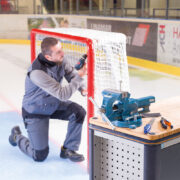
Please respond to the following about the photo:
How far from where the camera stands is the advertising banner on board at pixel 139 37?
8781mm

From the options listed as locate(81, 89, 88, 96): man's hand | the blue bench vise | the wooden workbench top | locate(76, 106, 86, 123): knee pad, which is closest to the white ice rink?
locate(76, 106, 86, 123): knee pad

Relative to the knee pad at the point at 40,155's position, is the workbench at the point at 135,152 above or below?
above

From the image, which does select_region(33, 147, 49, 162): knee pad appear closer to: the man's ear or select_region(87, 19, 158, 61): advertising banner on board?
the man's ear

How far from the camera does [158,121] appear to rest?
218cm

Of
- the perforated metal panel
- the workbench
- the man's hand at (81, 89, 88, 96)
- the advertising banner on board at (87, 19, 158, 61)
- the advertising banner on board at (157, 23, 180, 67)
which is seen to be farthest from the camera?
the advertising banner on board at (87, 19, 158, 61)

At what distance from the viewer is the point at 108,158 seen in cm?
221

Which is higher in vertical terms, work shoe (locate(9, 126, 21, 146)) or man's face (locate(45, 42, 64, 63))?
man's face (locate(45, 42, 64, 63))

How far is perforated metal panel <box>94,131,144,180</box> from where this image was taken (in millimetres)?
2066

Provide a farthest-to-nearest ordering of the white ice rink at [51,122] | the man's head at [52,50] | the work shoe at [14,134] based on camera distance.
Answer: the work shoe at [14,134] < the white ice rink at [51,122] < the man's head at [52,50]

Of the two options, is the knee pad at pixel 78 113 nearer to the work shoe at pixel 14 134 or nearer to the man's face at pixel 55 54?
the man's face at pixel 55 54

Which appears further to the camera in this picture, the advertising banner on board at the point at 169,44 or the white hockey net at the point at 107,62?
the advertising banner on board at the point at 169,44

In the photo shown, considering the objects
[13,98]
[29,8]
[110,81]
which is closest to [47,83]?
[110,81]

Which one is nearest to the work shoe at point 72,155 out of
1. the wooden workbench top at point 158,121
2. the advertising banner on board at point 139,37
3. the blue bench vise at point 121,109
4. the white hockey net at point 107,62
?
the white hockey net at point 107,62

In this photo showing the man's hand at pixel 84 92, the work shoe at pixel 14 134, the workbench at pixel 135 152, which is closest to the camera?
the workbench at pixel 135 152
